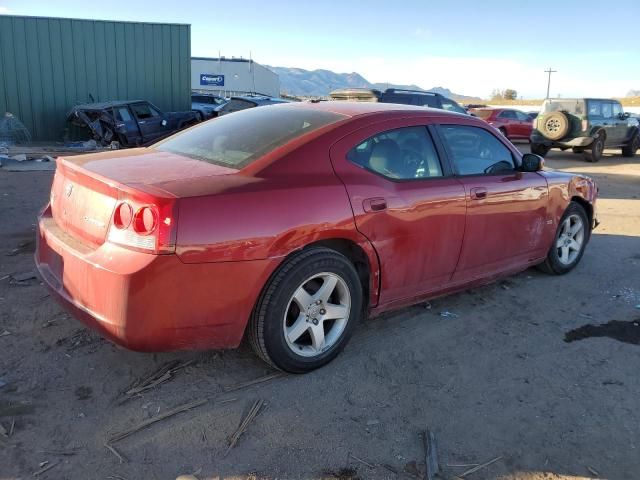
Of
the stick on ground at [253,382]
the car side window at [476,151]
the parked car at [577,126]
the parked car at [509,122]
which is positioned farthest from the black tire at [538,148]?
the stick on ground at [253,382]

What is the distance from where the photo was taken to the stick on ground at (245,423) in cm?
261

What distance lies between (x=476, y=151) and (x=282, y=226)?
6.71ft

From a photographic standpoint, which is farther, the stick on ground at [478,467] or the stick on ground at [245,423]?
the stick on ground at [245,423]

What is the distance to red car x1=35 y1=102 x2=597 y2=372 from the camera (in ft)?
8.68

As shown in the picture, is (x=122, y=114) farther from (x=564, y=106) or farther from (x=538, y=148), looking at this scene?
(x=564, y=106)

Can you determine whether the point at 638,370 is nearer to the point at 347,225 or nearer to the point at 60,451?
the point at 347,225

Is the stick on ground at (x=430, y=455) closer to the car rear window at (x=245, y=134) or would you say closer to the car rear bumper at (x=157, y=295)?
the car rear bumper at (x=157, y=295)

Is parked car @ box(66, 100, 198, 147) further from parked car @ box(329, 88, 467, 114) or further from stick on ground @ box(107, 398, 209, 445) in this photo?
stick on ground @ box(107, 398, 209, 445)

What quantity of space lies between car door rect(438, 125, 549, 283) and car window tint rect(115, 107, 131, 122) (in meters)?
12.8

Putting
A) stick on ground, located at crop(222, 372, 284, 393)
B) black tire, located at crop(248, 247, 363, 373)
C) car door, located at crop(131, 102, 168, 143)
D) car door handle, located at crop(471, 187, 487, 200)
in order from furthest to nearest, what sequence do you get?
car door, located at crop(131, 102, 168, 143) → car door handle, located at crop(471, 187, 487, 200) → stick on ground, located at crop(222, 372, 284, 393) → black tire, located at crop(248, 247, 363, 373)

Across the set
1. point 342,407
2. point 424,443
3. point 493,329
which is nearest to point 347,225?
point 342,407

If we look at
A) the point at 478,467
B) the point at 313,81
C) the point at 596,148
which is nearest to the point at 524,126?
the point at 596,148

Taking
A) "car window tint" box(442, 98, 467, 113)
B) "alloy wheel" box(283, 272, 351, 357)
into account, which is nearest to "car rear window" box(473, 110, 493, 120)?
"car window tint" box(442, 98, 467, 113)

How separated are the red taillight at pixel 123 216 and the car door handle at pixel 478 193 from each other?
242 cm
